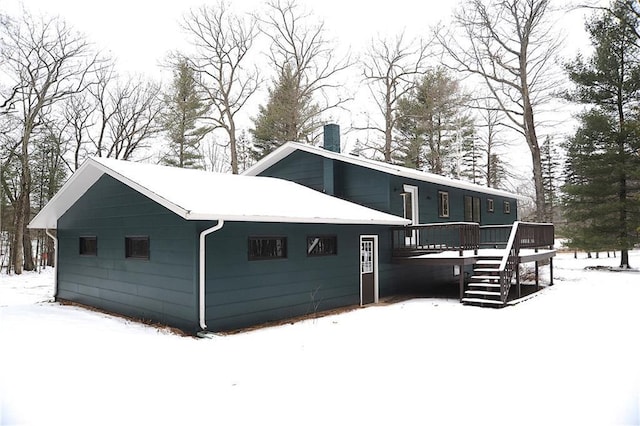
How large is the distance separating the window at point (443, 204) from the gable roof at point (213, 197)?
4.18 metres

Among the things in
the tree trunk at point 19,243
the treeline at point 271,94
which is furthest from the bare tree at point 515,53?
the tree trunk at point 19,243

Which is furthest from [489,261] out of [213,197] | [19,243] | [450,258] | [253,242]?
[19,243]

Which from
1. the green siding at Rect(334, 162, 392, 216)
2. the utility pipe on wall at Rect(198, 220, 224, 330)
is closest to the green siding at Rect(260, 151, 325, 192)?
the green siding at Rect(334, 162, 392, 216)

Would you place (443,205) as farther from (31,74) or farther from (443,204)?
(31,74)

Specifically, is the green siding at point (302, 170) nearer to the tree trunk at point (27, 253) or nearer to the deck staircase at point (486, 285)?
the deck staircase at point (486, 285)

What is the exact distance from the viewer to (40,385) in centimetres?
464

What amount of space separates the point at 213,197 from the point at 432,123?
20.8 metres

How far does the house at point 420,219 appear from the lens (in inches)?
438

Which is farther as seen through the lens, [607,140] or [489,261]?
[607,140]

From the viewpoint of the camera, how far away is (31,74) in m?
20.4

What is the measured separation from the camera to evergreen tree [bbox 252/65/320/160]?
22.9 m

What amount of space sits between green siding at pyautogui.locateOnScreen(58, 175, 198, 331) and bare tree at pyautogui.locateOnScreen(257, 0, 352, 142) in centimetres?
1396

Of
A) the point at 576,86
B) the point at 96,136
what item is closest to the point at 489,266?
the point at 576,86

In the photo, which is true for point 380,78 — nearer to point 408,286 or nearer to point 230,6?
point 230,6
